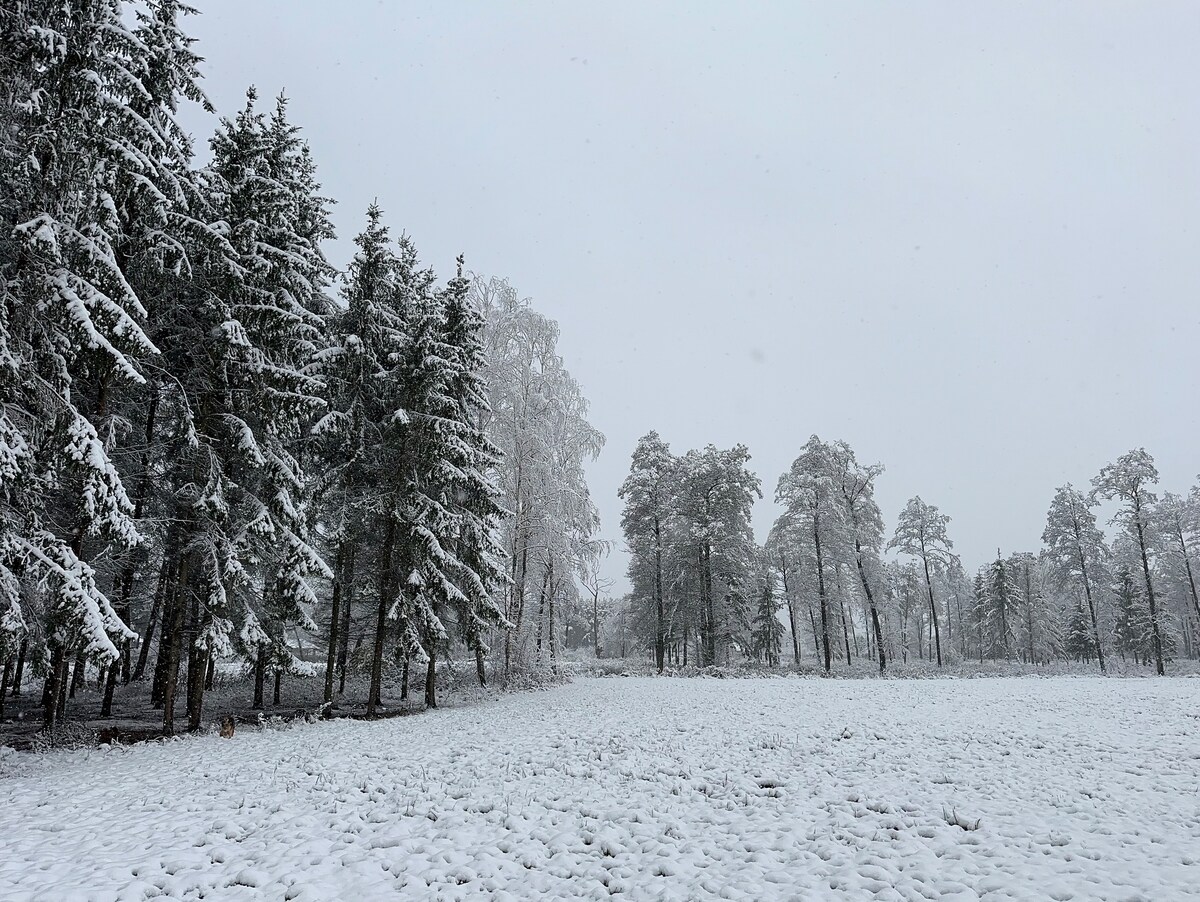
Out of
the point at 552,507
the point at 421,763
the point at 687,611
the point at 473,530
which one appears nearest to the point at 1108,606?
the point at 687,611

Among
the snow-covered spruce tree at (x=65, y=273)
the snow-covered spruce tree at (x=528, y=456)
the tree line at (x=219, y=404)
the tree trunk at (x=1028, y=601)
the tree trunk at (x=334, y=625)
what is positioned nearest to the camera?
the snow-covered spruce tree at (x=65, y=273)

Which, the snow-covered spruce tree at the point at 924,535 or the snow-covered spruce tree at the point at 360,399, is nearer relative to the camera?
the snow-covered spruce tree at the point at 360,399

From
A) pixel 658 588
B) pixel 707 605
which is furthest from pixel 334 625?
pixel 707 605

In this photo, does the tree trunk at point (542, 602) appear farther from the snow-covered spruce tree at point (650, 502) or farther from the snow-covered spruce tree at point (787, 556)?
the snow-covered spruce tree at point (787, 556)

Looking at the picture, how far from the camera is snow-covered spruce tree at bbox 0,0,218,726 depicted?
9.07 meters

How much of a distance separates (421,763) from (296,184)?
14.7m

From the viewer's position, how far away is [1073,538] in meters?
39.1

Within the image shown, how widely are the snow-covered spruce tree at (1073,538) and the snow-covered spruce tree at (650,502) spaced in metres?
26.2

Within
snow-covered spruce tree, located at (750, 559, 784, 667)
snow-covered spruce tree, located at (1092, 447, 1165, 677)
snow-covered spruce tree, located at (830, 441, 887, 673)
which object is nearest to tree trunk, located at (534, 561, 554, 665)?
snow-covered spruce tree, located at (830, 441, 887, 673)

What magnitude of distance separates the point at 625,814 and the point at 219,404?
1308cm

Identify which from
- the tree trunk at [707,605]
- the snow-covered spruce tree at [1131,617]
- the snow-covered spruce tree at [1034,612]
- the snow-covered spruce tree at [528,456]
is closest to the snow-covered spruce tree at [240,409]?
the snow-covered spruce tree at [528,456]

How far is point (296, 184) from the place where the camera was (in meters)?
16.0

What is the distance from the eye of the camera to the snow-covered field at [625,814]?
604 centimetres

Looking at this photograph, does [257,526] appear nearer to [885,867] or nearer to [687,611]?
[885,867]
